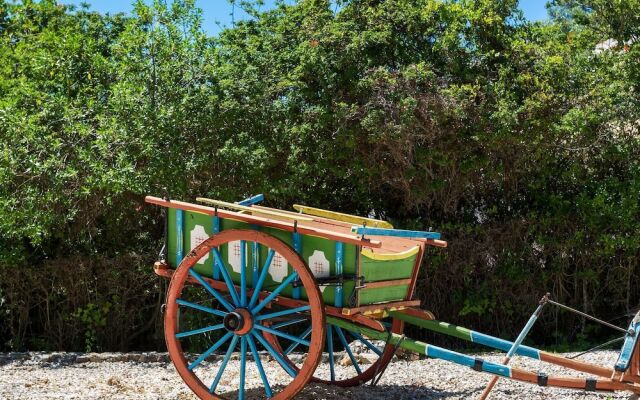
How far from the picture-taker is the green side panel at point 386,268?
220 inches

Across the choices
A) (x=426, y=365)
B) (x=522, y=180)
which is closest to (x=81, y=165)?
(x=426, y=365)

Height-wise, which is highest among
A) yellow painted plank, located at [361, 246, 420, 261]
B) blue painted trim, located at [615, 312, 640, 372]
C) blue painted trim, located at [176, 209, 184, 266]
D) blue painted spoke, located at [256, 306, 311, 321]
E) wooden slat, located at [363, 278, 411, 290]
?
blue painted trim, located at [176, 209, 184, 266]

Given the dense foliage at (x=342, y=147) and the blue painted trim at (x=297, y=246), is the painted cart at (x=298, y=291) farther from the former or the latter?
the dense foliage at (x=342, y=147)

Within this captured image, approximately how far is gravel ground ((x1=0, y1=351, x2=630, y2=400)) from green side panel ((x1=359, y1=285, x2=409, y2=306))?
28.1 inches

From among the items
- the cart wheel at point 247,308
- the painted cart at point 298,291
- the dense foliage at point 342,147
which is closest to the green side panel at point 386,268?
the painted cart at point 298,291

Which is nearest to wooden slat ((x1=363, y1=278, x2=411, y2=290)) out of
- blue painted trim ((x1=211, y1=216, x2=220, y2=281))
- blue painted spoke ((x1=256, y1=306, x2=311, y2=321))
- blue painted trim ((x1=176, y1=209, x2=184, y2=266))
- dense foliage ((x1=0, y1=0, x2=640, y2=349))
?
blue painted spoke ((x1=256, y1=306, x2=311, y2=321))

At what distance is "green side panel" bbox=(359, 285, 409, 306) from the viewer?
18.3 feet

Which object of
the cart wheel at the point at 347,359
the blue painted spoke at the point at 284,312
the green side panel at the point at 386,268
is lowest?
the cart wheel at the point at 347,359

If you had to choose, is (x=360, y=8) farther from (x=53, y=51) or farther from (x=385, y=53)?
(x=53, y=51)

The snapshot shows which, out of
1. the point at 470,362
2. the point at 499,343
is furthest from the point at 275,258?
the point at 499,343

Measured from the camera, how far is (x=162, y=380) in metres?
6.86

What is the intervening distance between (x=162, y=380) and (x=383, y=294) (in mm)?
2062

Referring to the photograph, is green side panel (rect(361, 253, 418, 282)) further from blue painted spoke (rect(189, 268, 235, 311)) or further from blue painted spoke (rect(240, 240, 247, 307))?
blue painted spoke (rect(189, 268, 235, 311))

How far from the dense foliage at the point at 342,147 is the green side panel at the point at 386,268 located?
2433 mm
